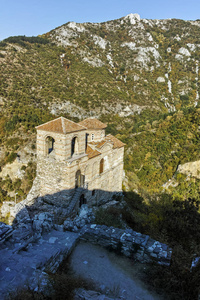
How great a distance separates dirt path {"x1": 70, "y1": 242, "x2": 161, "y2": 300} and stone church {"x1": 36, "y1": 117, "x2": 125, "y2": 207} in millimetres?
7176

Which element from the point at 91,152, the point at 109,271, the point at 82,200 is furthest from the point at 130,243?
the point at 91,152

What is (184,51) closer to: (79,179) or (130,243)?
(79,179)

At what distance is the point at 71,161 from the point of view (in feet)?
44.9

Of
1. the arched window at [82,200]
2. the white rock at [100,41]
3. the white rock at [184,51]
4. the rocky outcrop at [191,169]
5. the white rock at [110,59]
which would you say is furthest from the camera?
the white rock at [184,51]

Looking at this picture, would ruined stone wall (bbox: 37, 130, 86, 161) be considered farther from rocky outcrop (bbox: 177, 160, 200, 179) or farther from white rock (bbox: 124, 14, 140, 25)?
white rock (bbox: 124, 14, 140, 25)

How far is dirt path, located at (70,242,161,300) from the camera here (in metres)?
5.23

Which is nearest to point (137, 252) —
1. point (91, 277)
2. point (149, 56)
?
point (91, 277)

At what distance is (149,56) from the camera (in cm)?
7044

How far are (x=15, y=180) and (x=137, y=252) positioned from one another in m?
27.8

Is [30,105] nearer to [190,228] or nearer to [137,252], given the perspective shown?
[190,228]

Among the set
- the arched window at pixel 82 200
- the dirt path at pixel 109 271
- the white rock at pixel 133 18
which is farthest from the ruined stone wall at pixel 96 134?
the white rock at pixel 133 18

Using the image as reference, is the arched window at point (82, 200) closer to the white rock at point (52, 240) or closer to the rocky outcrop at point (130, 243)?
the rocky outcrop at point (130, 243)

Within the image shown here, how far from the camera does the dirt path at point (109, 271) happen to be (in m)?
5.23

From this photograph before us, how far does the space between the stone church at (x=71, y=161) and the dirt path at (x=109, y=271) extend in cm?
718
